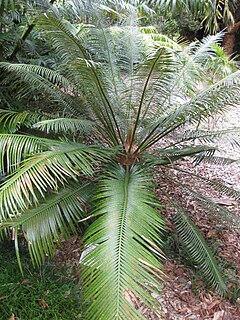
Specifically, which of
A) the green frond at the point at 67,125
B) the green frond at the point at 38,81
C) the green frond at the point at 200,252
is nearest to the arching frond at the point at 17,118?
the green frond at the point at 67,125

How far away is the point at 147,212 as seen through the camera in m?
1.53

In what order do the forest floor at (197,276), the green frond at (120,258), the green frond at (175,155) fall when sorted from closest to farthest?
1. the green frond at (120,258)
2. the forest floor at (197,276)
3. the green frond at (175,155)

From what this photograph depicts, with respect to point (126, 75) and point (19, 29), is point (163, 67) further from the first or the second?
point (19, 29)

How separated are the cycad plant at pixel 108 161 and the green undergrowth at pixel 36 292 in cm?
16

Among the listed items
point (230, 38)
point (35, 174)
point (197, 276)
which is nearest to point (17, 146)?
point (35, 174)

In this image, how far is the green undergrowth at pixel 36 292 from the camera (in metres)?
1.69

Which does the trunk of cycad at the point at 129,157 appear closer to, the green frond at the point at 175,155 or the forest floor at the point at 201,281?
the green frond at the point at 175,155

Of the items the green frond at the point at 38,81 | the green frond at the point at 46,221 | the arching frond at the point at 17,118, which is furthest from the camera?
the green frond at the point at 38,81

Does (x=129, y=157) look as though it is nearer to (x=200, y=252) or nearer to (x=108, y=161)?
(x=108, y=161)

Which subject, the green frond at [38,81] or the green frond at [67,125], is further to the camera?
the green frond at [38,81]

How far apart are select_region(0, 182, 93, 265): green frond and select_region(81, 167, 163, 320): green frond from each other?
0.23m

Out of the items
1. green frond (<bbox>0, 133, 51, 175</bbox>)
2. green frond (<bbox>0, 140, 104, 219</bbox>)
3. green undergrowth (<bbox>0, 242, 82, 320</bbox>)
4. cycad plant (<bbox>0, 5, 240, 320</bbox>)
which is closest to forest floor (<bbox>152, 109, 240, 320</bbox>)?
cycad plant (<bbox>0, 5, 240, 320</bbox>)

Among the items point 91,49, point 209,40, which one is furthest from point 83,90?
point 209,40

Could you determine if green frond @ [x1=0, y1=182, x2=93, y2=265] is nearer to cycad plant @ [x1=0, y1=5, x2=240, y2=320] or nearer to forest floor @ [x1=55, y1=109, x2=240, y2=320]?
cycad plant @ [x1=0, y1=5, x2=240, y2=320]
